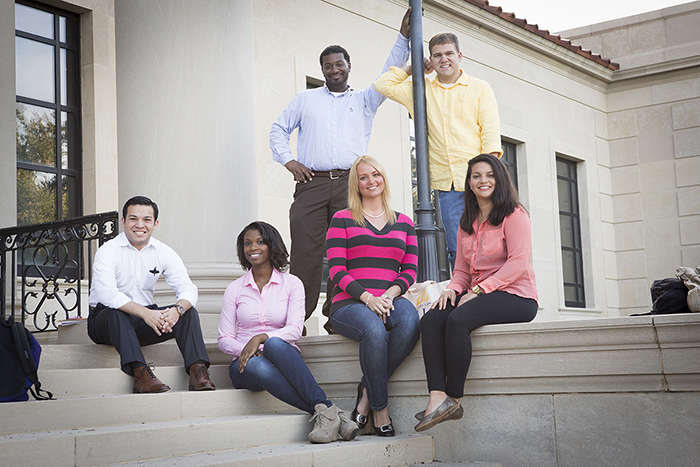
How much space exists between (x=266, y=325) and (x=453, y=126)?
6.76 feet

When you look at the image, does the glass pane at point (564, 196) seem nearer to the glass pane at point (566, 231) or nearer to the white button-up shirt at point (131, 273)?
the glass pane at point (566, 231)

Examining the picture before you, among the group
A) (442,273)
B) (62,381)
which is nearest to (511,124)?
(442,273)

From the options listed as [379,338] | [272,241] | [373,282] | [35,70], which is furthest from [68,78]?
[379,338]

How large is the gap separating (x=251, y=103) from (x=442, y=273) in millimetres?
5759

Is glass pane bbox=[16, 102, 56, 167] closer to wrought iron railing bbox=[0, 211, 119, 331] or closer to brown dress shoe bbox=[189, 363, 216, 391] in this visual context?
wrought iron railing bbox=[0, 211, 119, 331]

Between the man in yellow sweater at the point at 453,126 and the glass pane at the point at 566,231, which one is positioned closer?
the man in yellow sweater at the point at 453,126

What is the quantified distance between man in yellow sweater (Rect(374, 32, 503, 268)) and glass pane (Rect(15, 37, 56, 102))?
489cm

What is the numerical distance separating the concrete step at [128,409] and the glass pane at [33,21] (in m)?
5.54

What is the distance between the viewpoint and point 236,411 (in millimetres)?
5230

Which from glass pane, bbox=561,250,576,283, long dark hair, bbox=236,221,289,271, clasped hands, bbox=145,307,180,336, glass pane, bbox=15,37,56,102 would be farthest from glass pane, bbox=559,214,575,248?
clasped hands, bbox=145,307,180,336

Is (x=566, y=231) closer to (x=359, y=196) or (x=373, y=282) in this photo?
(x=359, y=196)

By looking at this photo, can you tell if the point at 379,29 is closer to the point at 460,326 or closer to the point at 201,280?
the point at 201,280

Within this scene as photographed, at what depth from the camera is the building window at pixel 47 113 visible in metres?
8.70

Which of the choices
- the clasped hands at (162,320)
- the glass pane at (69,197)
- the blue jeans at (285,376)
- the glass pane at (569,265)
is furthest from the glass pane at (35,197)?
the glass pane at (569,265)
